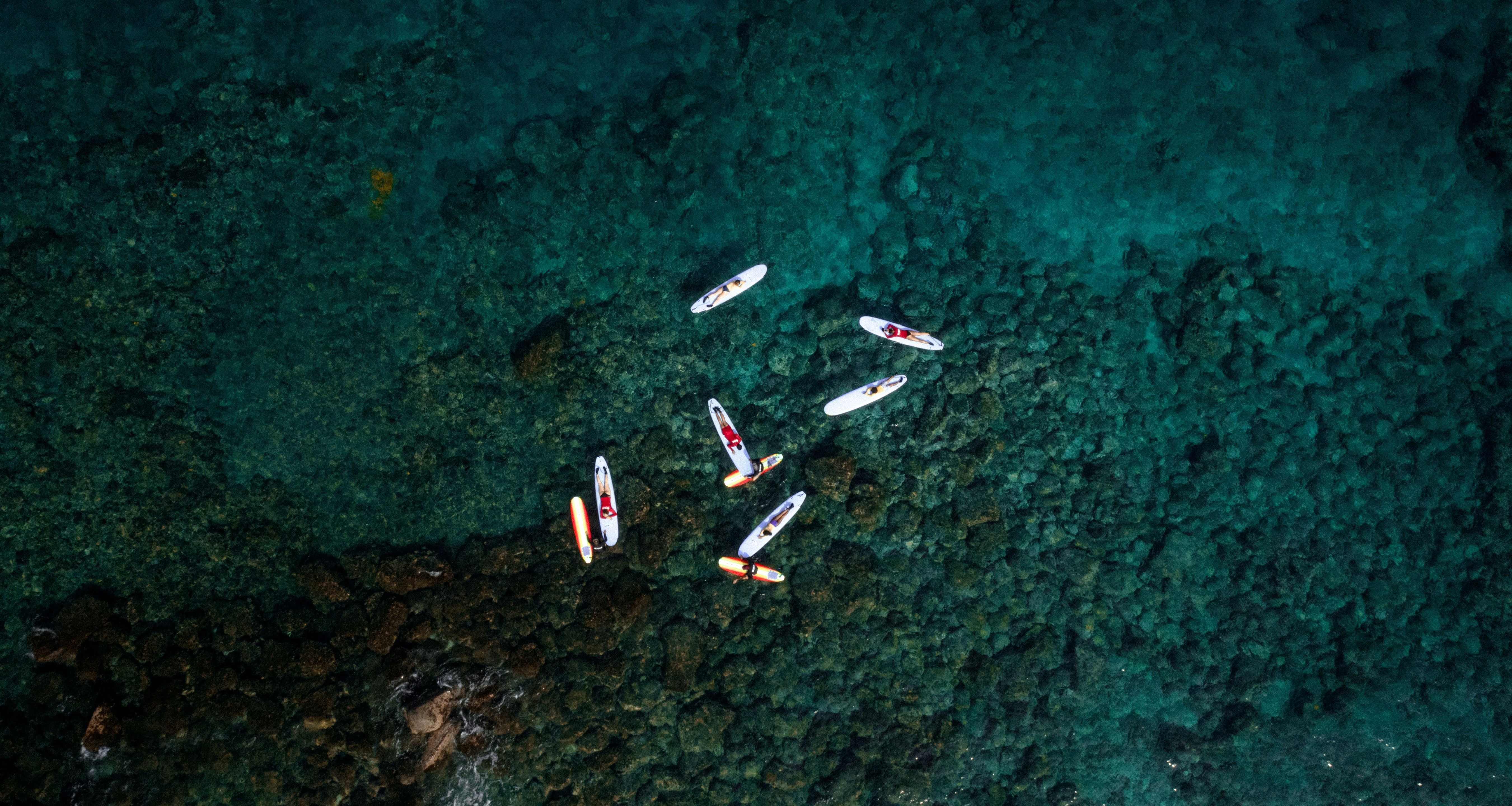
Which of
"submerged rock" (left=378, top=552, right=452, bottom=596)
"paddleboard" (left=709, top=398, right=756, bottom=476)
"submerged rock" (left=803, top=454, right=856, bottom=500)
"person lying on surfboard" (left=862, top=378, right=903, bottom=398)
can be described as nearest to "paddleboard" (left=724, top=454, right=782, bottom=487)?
"paddleboard" (left=709, top=398, right=756, bottom=476)

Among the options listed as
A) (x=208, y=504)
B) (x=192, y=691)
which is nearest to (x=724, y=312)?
(x=208, y=504)

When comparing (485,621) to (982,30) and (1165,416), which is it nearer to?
(1165,416)

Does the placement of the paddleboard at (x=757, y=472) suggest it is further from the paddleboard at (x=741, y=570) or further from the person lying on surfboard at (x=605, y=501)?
the person lying on surfboard at (x=605, y=501)

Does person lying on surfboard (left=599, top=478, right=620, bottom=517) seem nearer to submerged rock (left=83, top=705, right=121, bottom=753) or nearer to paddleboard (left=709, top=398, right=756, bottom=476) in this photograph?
paddleboard (left=709, top=398, right=756, bottom=476)

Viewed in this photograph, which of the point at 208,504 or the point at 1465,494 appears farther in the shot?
the point at 1465,494

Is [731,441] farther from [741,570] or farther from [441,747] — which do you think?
[441,747]

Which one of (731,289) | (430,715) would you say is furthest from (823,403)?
(430,715)
